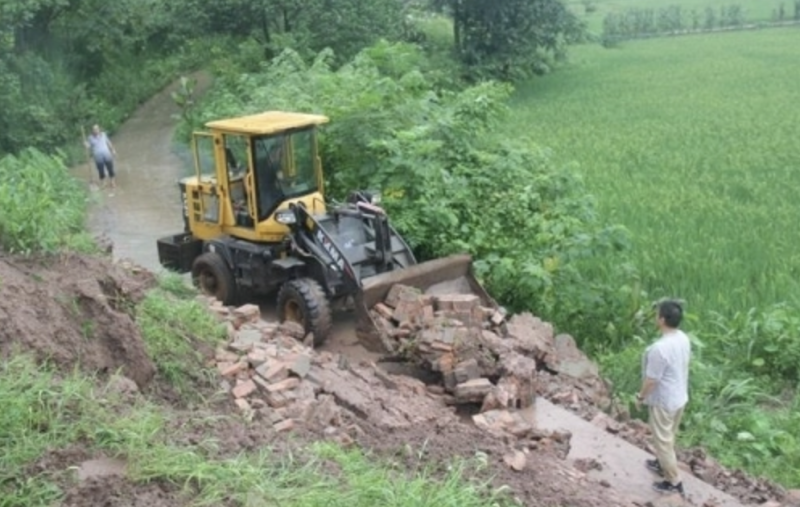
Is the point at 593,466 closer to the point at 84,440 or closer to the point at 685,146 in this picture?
the point at 84,440

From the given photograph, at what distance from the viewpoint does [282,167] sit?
11.3m

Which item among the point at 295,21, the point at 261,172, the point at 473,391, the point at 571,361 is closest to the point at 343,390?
the point at 473,391

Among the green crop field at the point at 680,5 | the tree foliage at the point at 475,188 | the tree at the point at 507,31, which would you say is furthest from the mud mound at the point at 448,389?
the green crop field at the point at 680,5

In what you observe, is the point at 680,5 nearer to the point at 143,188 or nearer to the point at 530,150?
the point at 143,188

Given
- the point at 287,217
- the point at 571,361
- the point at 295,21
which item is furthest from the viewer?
the point at 295,21

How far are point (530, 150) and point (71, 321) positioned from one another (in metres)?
8.30

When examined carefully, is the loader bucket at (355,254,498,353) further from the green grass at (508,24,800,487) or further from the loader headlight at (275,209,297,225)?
the green grass at (508,24,800,487)

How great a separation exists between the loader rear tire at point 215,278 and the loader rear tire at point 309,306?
1.32 meters

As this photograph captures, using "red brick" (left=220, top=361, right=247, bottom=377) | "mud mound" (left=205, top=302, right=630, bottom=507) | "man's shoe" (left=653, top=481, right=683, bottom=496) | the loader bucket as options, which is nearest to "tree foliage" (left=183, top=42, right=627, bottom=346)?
the loader bucket

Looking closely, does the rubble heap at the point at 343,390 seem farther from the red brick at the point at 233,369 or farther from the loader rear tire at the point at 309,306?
the loader rear tire at the point at 309,306

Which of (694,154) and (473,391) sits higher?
(473,391)

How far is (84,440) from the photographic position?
542cm

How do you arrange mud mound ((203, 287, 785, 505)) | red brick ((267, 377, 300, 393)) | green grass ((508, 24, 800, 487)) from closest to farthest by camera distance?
mud mound ((203, 287, 785, 505)) < red brick ((267, 377, 300, 393)) < green grass ((508, 24, 800, 487))

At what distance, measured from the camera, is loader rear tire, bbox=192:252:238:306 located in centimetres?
1173
